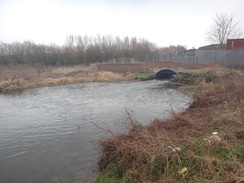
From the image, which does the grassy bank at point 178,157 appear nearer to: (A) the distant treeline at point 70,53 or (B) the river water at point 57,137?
(B) the river water at point 57,137

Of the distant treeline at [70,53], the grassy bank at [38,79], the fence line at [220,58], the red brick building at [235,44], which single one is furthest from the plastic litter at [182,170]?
the distant treeline at [70,53]

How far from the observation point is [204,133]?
7.23 m

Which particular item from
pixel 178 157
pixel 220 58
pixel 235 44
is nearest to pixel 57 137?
pixel 178 157

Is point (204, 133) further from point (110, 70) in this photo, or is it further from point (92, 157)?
point (110, 70)

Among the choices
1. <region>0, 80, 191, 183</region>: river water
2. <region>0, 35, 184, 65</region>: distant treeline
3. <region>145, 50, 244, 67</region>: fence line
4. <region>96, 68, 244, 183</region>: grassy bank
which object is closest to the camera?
<region>96, 68, 244, 183</region>: grassy bank

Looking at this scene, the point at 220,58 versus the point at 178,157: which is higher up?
the point at 220,58

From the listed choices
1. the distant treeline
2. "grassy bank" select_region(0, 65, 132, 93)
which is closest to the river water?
"grassy bank" select_region(0, 65, 132, 93)

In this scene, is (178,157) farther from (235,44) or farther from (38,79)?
(235,44)

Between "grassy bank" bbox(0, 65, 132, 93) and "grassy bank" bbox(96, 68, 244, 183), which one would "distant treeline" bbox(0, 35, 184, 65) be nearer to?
"grassy bank" bbox(0, 65, 132, 93)

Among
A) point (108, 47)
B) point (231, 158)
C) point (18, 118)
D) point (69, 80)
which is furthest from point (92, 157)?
point (108, 47)

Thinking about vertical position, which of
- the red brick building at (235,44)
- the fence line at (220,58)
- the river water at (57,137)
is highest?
the red brick building at (235,44)

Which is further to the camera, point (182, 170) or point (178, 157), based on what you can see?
point (178, 157)

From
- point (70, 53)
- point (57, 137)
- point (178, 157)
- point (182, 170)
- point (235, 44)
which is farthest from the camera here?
point (70, 53)

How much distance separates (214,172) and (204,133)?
285 cm
